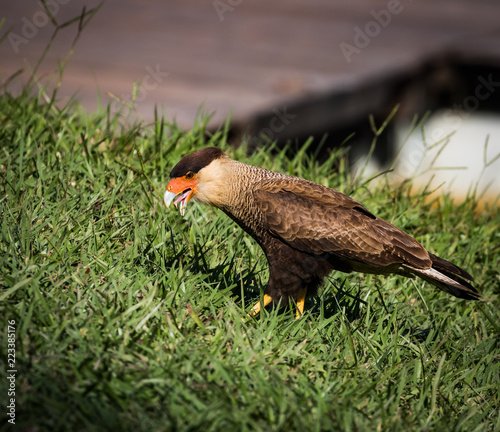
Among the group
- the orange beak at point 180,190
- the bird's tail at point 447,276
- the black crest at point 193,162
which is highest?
the black crest at point 193,162

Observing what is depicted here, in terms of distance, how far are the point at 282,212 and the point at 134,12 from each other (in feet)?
21.7

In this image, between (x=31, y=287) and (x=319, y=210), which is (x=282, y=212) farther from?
(x=31, y=287)

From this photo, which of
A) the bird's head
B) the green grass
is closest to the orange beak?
the bird's head

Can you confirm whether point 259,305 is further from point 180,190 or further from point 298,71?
point 298,71

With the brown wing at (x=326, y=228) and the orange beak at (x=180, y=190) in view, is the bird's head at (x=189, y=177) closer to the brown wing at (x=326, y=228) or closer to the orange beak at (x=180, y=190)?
the orange beak at (x=180, y=190)

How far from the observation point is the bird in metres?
3.41

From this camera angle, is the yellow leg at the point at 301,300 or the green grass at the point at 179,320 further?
the yellow leg at the point at 301,300

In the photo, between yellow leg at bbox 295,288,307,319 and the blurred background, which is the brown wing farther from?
the blurred background

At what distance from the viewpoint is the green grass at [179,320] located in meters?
2.32

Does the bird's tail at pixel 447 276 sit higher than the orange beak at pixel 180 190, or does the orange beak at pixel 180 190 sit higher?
the orange beak at pixel 180 190

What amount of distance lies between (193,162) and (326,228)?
0.79 metres

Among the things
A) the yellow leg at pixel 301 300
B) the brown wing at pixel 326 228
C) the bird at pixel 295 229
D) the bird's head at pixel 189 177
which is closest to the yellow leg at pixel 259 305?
the bird at pixel 295 229

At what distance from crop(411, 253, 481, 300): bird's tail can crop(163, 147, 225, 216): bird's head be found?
4.10 ft

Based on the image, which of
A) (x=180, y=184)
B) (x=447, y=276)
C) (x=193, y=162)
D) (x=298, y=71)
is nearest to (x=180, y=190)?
(x=180, y=184)
